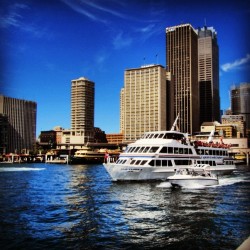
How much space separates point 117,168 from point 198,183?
9.18m

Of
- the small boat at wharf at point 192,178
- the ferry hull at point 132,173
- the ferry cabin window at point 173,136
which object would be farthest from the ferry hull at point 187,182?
the ferry cabin window at point 173,136

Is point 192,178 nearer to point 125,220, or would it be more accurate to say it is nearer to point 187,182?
point 187,182

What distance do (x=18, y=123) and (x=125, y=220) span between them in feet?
531

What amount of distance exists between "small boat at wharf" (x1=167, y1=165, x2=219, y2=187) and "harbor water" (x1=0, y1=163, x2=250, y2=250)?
145 inches

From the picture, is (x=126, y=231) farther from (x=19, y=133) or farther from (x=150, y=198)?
(x=19, y=133)

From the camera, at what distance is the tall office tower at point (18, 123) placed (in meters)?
161

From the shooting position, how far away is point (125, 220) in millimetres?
19781

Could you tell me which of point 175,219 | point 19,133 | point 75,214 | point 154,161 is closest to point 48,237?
point 75,214

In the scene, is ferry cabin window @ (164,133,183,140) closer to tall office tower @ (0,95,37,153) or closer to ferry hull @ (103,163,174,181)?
ferry hull @ (103,163,174,181)

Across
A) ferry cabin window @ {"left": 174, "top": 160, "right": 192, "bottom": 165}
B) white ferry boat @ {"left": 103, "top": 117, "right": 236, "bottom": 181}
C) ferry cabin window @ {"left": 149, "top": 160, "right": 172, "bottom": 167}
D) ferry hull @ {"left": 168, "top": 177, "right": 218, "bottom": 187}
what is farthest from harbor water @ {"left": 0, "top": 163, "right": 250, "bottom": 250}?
ferry cabin window @ {"left": 174, "top": 160, "right": 192, "bottom": 165}

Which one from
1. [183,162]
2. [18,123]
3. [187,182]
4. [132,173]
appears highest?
[18,123]

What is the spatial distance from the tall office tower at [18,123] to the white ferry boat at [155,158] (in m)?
115

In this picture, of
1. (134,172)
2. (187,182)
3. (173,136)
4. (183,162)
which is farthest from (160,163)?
(187,182)

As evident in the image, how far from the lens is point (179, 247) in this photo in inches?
584
